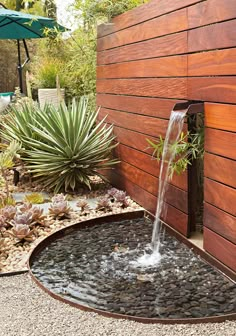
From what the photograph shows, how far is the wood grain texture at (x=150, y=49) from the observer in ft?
11.5

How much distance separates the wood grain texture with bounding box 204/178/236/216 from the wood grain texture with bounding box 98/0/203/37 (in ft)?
4.15

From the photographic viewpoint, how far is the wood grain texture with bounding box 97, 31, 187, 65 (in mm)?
3492

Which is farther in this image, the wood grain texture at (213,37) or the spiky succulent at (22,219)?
the spiky succulent at (22,219)

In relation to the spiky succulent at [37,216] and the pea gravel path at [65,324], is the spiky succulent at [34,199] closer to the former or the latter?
the spiky succulent at [37,216]

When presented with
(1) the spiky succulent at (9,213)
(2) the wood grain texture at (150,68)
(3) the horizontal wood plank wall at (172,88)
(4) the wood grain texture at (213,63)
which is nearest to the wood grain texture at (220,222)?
(3) the horizontal wood plank wall at (172,88)

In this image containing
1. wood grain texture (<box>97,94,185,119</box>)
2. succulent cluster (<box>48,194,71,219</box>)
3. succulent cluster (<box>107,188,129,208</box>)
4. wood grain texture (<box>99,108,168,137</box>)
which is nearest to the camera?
wood grain texture (<box>97,94,185,119</box>)

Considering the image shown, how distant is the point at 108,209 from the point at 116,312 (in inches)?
77.7

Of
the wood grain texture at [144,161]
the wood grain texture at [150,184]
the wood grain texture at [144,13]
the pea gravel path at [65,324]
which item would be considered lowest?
the pea gravel path at [65,324]

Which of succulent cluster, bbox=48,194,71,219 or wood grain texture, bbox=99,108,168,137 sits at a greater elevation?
wood grain texture, bbox=99,108,168,137

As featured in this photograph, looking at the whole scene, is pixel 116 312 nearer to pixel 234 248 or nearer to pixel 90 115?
pixel 234 248

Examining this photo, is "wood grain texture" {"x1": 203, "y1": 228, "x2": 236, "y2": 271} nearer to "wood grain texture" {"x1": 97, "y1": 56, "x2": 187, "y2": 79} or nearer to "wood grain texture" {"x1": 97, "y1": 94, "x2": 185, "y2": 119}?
"wood grain texture" {"x1": 97, "y1": 94, "x2": 185, "y2": 119}

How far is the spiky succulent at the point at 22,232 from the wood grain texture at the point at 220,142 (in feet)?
4.78

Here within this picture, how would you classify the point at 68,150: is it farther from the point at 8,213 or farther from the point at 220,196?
the point at 220,196

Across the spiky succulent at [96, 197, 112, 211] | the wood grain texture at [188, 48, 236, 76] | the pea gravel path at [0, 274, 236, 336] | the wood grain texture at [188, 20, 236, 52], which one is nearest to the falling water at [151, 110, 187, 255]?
the wood grain texture at [188, 48, 236, 76]
